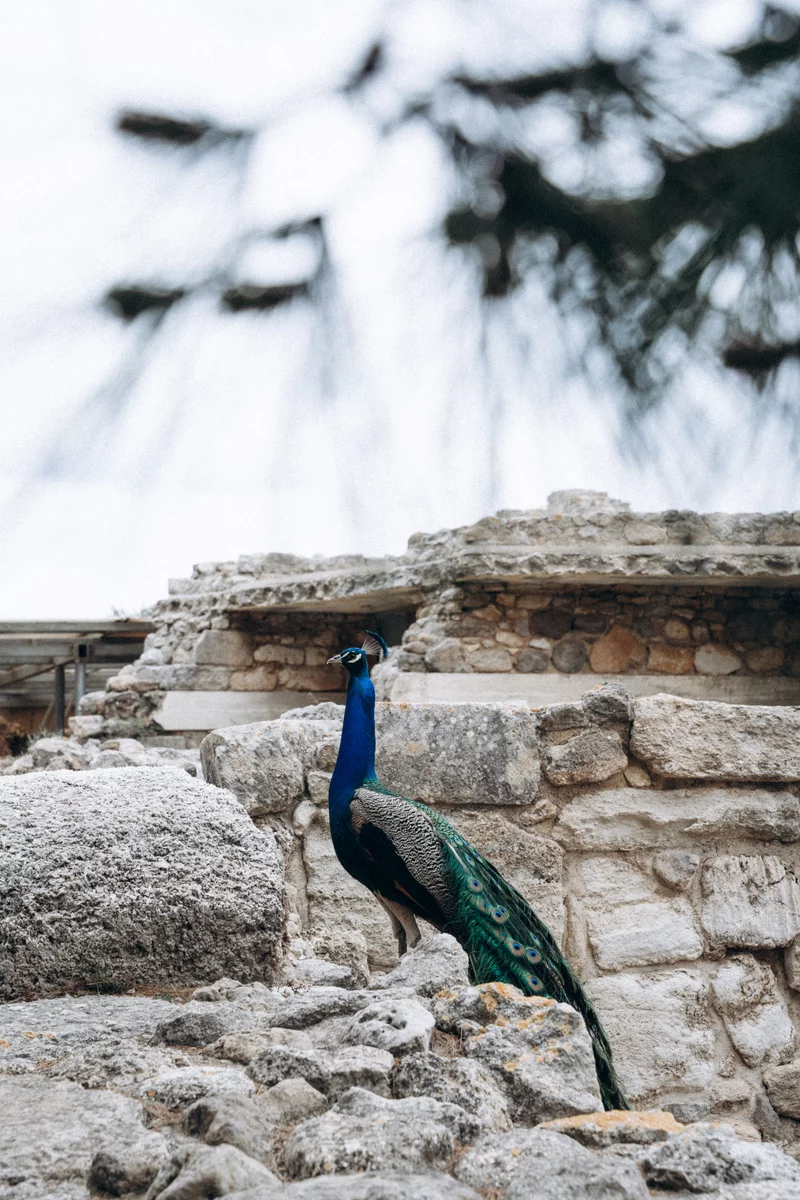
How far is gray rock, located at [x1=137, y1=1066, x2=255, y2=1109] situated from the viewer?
1677mm

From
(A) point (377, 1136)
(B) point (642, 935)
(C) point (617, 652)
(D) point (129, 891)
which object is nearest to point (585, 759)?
(B) point (642, 935)

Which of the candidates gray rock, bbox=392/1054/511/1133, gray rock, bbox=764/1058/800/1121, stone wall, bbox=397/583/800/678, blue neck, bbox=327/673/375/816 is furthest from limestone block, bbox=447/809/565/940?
stone wall, bbox=397/583/800/678

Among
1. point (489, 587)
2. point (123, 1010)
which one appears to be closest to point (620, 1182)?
point (123, 1010)

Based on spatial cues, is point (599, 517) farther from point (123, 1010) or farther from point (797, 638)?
point (123, 1010)

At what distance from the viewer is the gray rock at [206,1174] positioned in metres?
1.28

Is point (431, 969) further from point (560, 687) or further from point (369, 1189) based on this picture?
point (560, 687)

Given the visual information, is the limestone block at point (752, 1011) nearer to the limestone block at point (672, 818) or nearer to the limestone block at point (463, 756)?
→ the limestone block at point (672, 818)

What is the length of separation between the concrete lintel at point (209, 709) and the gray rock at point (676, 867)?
632 cm

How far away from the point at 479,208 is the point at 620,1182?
1.20m

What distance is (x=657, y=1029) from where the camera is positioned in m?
3.77

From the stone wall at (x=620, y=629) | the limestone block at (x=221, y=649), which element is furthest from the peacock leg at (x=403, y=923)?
the limestone block at (x=221, y=649)

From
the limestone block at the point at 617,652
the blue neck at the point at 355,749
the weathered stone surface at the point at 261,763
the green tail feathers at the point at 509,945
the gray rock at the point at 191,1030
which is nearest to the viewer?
the gray rock at the point at 191,1030

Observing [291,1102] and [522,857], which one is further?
[522,857]

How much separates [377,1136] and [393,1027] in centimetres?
47
